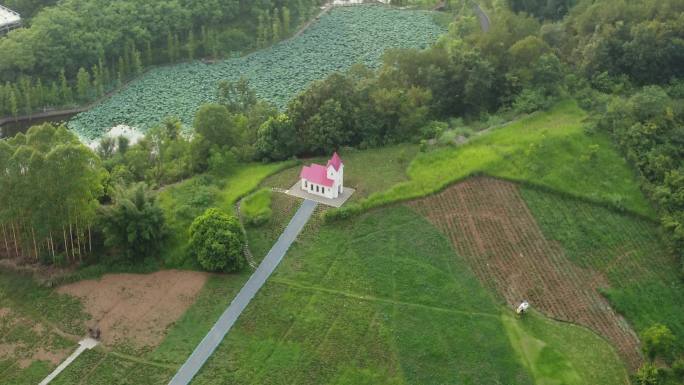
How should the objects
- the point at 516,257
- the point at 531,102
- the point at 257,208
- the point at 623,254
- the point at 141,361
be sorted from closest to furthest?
the point at 141,361, the point at 516,257, the point at 623,254, the point at 257,208, the point at 531,102

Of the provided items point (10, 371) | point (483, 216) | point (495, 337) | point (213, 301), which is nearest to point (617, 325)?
point (495, 337)

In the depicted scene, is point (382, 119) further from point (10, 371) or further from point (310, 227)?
point (10, 371)

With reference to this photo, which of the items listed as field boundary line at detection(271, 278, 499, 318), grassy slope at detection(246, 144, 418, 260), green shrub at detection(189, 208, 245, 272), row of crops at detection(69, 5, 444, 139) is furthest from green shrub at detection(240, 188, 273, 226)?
row of crops at detection(69, 5, 444, 139)

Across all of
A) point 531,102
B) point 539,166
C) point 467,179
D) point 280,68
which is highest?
point 531,102

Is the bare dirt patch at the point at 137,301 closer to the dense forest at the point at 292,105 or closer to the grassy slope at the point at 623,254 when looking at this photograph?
the dense forest at the point at 292,105

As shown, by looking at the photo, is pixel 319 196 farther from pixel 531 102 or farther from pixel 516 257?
pixel 531 102

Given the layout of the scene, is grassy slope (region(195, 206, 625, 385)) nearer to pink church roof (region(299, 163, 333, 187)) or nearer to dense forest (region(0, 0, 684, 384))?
pink church roof (region(299, 163, 333, 187))

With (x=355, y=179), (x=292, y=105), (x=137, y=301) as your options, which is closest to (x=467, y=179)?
(x=355, y=179)
